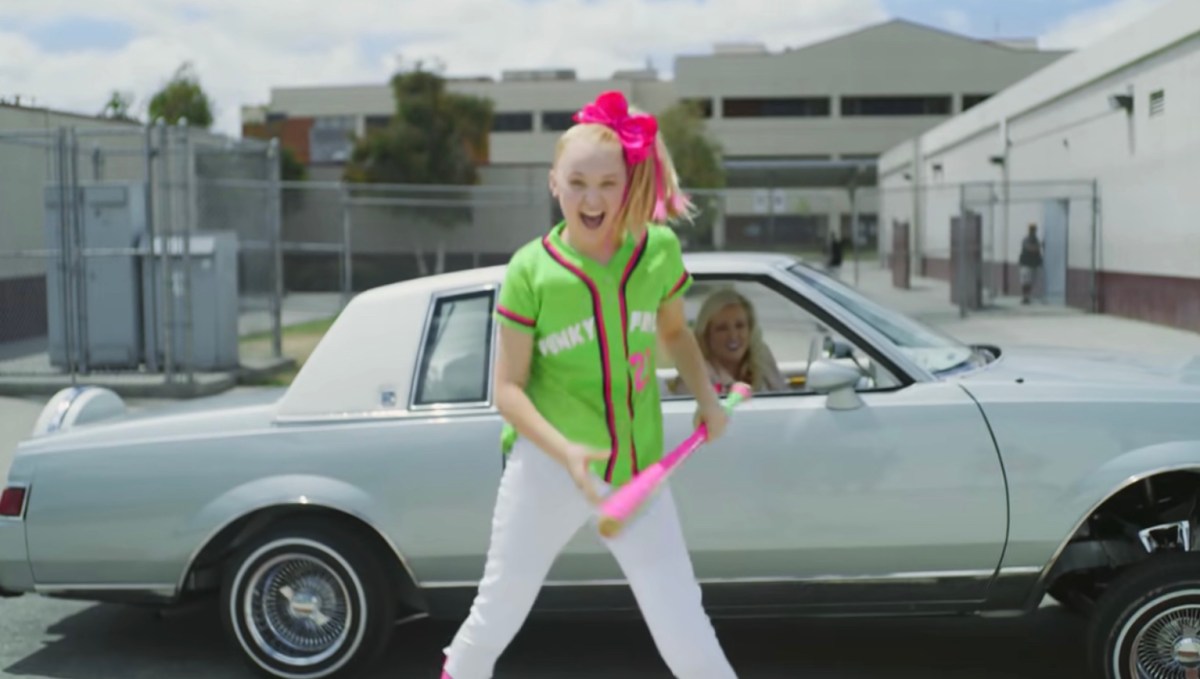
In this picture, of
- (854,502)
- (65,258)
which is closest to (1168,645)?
(854,502)

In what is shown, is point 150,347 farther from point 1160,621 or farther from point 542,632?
point 1160,621

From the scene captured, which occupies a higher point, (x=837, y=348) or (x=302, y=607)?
(x=837, y=348)

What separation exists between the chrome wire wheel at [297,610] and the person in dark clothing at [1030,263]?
23.3 metres

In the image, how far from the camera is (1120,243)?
77.6 feet

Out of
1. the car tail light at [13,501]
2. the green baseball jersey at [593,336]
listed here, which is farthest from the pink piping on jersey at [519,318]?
the car tail light at [13,501]

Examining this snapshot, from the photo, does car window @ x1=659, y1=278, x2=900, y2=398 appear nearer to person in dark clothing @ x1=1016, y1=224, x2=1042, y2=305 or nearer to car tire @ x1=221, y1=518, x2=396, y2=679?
car tire @ x1=221, y1=518, x2=396, y2=679

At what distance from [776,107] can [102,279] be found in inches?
2364

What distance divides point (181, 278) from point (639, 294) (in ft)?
41.3

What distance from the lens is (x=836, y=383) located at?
4.64m

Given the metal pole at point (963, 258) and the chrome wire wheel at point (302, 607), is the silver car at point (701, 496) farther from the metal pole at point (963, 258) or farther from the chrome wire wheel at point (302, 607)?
the metal pole at point (963, 258)

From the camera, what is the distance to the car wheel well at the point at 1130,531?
4.66 metres

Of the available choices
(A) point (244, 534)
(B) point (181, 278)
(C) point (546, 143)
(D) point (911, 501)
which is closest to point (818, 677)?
(D) point (911, 501)

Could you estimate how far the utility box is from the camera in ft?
49.7

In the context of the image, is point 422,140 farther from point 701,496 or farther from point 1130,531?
point 1130,531
